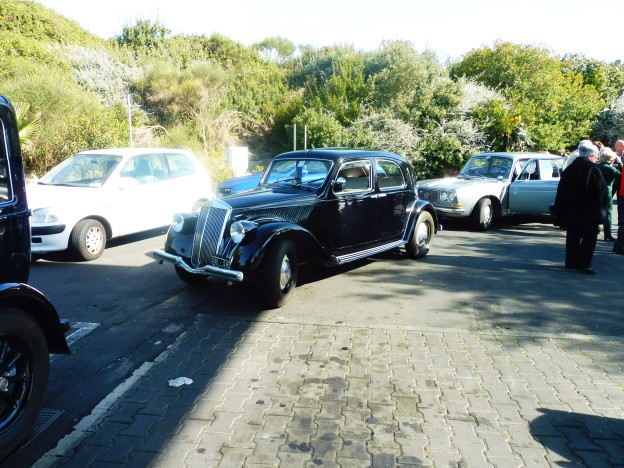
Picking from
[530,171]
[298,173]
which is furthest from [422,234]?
[530,171]

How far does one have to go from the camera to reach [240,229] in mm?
5645

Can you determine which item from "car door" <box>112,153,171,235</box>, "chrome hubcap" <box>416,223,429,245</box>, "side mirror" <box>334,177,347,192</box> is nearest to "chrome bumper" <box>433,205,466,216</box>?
"chrome hubcap" <box>416,223,429,245</box>

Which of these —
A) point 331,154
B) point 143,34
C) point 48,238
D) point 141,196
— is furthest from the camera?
point 143,34

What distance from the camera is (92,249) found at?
26.6ft

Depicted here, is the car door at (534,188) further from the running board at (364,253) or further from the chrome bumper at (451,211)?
the running board at (364,253)

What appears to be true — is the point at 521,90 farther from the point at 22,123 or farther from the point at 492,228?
the point at 22,123

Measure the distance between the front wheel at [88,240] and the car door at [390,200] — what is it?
4573mm

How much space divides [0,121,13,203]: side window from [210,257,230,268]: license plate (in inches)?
97.9

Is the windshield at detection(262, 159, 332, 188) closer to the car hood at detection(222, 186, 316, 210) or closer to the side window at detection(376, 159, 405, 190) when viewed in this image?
the car hood at detection(222, 186, 316, 210)

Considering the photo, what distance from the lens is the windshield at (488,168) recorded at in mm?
11898

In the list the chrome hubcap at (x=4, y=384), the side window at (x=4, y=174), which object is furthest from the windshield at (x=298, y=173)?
the chrome hubcap at (x=4, y=384)

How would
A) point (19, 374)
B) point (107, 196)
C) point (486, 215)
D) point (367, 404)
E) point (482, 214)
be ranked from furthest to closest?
point (486, 215) < point (482, 214) < point (107, 196) < point (367, 404) < point (19, 374)

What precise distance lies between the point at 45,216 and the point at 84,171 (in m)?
1.61

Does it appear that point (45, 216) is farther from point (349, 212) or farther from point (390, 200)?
point (390, 200)
